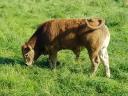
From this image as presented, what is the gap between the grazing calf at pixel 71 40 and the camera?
9.52 meters

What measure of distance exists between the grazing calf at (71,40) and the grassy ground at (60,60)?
323 millimetres

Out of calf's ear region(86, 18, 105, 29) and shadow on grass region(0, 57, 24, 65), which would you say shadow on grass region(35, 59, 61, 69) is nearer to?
shadow on grass region(0, 57, 24, 65)

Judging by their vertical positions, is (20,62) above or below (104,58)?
below

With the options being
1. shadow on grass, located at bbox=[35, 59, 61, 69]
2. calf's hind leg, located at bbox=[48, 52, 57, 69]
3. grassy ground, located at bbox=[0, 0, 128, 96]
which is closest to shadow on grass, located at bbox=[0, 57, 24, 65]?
grassy ground, located at bbox=[0, 0, 128, 96]

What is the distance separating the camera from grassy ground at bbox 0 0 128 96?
8781 mm

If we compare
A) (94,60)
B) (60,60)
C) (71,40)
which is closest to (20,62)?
(60,60)

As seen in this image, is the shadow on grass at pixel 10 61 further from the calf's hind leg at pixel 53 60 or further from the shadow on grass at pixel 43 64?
the calf's hind leg at pixel 53 60

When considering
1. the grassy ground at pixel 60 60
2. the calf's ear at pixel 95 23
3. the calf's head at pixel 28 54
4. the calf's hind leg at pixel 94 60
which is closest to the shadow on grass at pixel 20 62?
the grassy ground at pixel 60 60

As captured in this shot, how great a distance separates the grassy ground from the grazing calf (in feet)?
1.06

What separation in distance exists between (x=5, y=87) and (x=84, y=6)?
9.42 m

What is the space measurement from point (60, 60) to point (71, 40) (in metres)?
1.19

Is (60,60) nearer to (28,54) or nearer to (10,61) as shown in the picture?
(28,54)

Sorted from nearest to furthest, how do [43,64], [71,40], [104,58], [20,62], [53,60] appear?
[71,40] → [104,58] → [53,60] → [20,62] → [43,64]

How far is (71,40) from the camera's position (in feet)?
32.1
